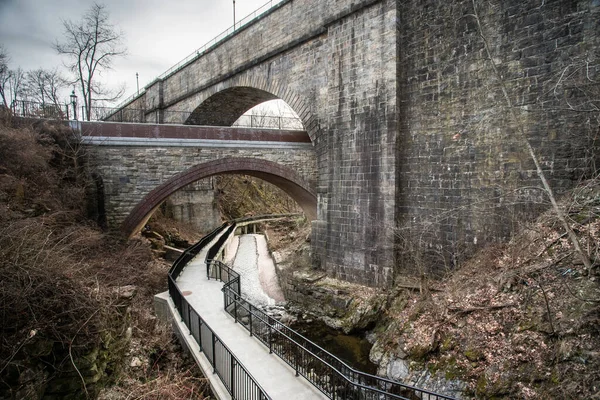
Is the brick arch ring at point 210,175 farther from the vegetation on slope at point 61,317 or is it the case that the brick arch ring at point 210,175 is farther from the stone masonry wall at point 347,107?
the vegetation on slope at point 61,317

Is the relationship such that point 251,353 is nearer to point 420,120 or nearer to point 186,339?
point 186,339

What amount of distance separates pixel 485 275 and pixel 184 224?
1921 cm

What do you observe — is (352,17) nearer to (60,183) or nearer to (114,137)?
(114,137)

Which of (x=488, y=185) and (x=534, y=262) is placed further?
(x=488, y=185)

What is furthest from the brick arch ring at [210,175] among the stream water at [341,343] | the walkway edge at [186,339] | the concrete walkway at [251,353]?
the stream water at [341,343]

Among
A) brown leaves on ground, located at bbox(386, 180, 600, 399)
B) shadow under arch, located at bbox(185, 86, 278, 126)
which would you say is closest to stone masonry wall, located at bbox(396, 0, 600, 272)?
brown leaves on ground, located at bbox(386, 180, 600, 399)

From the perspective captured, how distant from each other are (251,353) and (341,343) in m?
3.92

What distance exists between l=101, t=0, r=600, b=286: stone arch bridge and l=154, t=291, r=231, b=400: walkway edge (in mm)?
5215

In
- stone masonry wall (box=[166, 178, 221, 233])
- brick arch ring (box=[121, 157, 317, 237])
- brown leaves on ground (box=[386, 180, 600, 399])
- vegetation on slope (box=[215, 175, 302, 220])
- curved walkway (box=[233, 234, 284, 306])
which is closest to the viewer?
brown leaves on ground (box=[386, 180, 600, 399])

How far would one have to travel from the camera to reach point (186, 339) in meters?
7.32

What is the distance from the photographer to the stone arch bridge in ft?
25.7

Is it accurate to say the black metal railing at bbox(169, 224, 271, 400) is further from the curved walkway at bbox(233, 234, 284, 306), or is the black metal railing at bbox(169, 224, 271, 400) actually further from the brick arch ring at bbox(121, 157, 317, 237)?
the curved walkway at bbox(233, 234, 284, 306)

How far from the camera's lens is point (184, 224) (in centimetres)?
2253

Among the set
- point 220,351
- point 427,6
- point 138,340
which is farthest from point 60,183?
point 427,6
